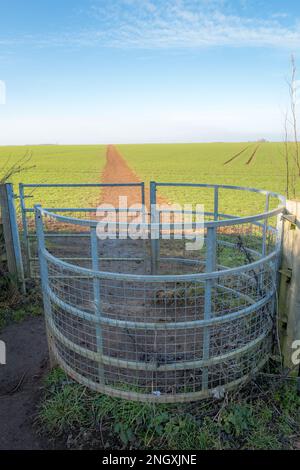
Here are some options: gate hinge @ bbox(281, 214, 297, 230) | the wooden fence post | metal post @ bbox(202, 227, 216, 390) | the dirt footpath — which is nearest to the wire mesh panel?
metal post @ bbox(202, 227, 216, 390)

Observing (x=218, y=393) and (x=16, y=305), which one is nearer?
(x=218, y=393)

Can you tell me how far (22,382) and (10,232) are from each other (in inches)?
114

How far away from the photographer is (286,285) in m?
4.15

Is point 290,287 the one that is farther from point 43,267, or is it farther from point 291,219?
point 43,267

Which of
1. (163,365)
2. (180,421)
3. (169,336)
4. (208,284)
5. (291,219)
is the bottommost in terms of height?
(180,421)

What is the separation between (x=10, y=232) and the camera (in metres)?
6.49

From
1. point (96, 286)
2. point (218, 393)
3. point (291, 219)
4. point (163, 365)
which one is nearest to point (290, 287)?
point (291, 219)

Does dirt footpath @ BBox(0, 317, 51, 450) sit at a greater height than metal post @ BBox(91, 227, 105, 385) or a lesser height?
lesser

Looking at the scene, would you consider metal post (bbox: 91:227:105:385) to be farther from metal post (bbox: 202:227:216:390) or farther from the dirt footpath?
metal post (bbox: 202:227:216:390)

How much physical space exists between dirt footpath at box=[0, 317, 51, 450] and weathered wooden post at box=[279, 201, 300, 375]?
2.79 metres

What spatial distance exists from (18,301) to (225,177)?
29136 millimetres

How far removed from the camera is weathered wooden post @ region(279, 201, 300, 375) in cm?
394
